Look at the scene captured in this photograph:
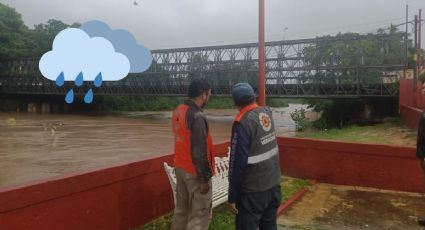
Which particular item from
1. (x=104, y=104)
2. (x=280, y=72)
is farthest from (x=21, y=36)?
(x=280, y=72)

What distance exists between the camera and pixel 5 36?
201 feet

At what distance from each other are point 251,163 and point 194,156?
0.60m

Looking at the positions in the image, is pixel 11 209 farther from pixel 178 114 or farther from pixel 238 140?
pixel 238 140

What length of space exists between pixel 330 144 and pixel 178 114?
399 centimetres

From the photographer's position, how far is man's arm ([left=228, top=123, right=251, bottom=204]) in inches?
137

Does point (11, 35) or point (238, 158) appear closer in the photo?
point (238, 158)

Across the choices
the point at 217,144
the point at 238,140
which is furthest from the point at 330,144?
the point at 238,140

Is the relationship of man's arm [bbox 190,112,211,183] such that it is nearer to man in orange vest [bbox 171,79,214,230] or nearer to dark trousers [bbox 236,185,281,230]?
man in orange vest [bbox 171,79,214,230]

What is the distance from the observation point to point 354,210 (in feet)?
19.6

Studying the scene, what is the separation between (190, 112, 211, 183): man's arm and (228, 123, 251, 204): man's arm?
485 millimetres

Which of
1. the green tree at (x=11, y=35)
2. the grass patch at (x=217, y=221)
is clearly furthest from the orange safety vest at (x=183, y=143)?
the green tree at (x=11, y=35)

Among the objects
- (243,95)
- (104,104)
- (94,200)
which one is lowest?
(104,104)

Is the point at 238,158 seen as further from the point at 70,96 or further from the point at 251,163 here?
the point at 70,96

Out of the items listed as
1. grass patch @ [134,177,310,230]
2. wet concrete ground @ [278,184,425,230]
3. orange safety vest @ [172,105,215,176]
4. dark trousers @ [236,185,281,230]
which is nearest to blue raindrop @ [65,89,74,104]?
wet concrete ground @ [278,184,425,230]
